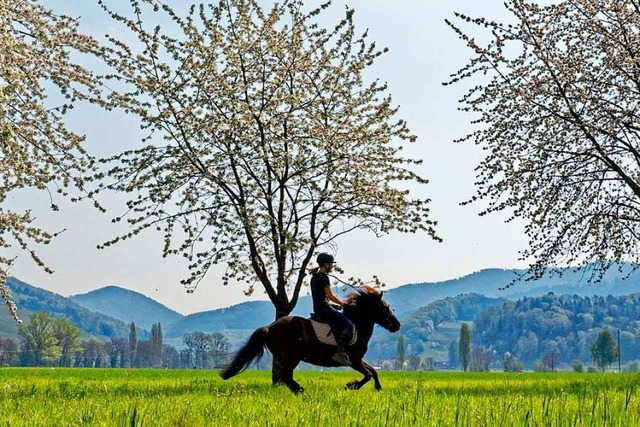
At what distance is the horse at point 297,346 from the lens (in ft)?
50.0

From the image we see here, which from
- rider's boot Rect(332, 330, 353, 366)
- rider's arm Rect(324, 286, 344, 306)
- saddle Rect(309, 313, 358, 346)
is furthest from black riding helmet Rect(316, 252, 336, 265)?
rider's boot Rect(332, 330, 353, 366)

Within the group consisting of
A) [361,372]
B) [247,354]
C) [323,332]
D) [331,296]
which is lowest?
[361,372]

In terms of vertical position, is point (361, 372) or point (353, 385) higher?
point (361, 372)

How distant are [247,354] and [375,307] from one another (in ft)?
10.2

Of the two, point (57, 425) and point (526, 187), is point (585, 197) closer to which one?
point (526, 187)

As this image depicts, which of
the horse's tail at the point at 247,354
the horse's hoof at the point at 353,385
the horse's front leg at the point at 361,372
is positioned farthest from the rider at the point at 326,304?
the horse's tail at the point at 247,354

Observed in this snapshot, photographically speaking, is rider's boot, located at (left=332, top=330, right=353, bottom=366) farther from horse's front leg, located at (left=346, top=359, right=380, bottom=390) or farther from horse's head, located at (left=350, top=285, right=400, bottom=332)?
horse's head, located at (left=350, top=285, right=400, bottom=332)

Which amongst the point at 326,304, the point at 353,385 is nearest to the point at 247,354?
the point at 326,304

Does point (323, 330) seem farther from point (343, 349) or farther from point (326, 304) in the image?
point (343, 349)

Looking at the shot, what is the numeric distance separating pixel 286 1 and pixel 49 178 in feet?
40.2

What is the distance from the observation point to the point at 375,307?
16.5m

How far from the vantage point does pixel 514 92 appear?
22375mm

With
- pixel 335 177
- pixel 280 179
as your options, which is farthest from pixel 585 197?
Result: pixel 280 179

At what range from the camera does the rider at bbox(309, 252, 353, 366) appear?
1539cm
